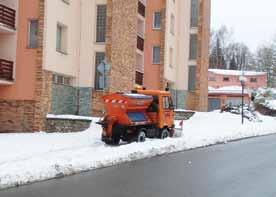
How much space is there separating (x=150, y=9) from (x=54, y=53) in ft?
53.3

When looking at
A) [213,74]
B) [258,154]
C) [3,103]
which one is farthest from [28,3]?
[213,74]

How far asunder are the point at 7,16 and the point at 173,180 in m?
15.8

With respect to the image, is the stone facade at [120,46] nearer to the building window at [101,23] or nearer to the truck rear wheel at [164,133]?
the building window at [101,23]

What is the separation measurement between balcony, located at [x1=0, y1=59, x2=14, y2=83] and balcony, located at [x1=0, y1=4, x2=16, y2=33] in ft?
5.08

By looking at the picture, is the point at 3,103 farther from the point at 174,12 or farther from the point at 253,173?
the point at 174,12

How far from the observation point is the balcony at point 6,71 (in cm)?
2458

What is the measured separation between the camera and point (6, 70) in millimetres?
24984

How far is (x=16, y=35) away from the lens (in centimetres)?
2589

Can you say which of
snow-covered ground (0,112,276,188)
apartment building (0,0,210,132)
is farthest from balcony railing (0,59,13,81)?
snow-covered ground (0,112,276,188)

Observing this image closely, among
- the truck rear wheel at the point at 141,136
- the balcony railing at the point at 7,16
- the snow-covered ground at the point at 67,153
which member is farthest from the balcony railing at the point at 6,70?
the truck rear wheel at the point at 141,136

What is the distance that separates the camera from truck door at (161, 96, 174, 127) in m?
21.9

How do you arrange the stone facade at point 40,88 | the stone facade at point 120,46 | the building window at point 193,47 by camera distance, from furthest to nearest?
the building window at point 193,47
the stone facade at point 120,46
the stone facade at point 40,88

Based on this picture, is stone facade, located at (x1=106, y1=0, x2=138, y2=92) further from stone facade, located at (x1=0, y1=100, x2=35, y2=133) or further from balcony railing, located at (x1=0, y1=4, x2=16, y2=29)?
balcony railing, located at (x1=0, y1=4, x2=16, y2=29)

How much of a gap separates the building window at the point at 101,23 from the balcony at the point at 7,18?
625 cm
